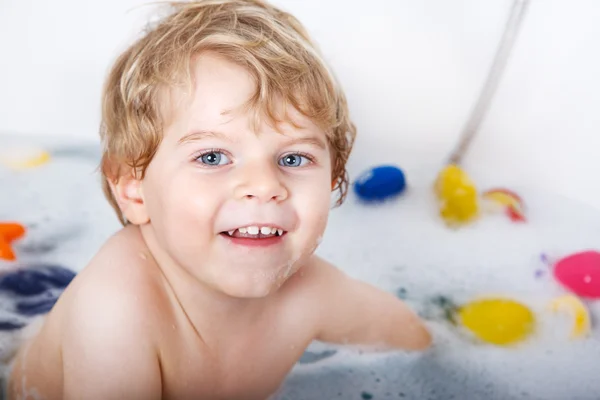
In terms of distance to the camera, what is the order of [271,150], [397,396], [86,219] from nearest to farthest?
1. [271,150]
2. [397,396]
3. [86,219]

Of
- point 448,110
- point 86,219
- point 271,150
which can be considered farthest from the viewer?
point 448,110

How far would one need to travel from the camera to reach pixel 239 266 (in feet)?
2.95

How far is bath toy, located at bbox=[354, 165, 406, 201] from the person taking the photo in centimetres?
146

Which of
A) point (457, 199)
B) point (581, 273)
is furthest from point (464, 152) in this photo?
point (581, 273)

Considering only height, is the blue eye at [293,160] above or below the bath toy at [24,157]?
above

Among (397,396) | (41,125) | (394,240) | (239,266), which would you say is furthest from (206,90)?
(41,125)

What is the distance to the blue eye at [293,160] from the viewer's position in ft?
3.04

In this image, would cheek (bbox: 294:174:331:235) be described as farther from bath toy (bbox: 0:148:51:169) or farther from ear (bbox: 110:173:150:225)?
bath toy (bbox: 0:148:51:169)

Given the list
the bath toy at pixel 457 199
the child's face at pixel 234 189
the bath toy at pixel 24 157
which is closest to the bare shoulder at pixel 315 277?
the child's face at pixel 234 189

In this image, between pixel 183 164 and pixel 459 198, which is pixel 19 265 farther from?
pixel 459 198

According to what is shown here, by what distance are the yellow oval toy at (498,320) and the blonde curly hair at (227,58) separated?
38 centimetres

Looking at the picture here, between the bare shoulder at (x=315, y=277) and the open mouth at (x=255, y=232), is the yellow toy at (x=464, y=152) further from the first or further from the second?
the open mouth at (x=255, y=232)

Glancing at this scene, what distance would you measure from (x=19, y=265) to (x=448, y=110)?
0.81m

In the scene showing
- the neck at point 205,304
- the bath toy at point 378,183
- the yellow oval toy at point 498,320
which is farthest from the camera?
the bath toy at point 378,183
